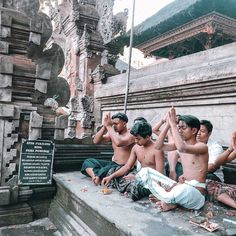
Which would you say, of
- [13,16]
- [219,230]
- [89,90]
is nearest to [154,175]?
[219,230]

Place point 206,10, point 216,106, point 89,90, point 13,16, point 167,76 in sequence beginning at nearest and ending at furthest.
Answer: point 13,16 → point 216,106 → point 167,76 → point 206,10 → point 89,90

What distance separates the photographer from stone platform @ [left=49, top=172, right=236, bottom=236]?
8.69ft

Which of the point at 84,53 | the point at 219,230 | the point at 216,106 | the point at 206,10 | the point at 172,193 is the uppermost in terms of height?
the point at 206,10

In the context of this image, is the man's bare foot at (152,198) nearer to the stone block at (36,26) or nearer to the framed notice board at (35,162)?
the framed notice board at (35,162)

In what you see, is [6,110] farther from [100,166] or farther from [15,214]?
[100,166]

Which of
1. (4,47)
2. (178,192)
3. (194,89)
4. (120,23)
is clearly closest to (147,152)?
(178,192)

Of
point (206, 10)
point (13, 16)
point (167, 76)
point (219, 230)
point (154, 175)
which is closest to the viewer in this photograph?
point (219, 230)

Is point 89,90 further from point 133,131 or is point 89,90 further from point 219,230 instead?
point 219,230

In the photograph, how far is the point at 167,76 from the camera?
666cm

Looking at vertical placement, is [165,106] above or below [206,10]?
below

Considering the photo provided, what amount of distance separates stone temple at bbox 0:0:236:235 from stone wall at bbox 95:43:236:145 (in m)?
0.02

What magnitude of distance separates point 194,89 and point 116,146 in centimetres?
223

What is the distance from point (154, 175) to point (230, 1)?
22.8 feet

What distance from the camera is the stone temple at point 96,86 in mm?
4465
